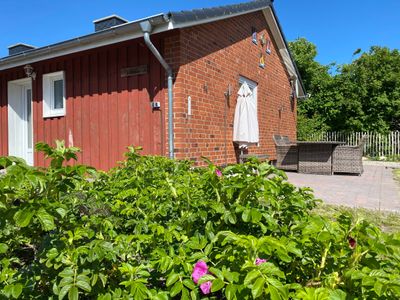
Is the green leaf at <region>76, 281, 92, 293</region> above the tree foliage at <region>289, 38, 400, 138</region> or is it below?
Answer: below

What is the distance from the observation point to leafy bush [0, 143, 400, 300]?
116 centimetres

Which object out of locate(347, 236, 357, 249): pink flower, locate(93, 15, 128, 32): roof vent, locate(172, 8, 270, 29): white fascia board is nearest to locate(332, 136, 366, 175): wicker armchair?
locate(172, 8, 270, 29): white fascia board

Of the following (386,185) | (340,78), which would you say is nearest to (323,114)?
(340,78)

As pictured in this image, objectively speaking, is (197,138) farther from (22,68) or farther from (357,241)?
(357,241)

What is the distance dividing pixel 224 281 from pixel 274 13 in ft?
35.4

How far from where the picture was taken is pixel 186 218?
1.71m

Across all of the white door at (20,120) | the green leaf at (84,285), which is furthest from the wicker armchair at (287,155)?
the green leaf at (84,285)

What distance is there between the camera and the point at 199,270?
128cm

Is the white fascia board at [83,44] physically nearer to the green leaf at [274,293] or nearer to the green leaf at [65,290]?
the green leaf at [65,290]

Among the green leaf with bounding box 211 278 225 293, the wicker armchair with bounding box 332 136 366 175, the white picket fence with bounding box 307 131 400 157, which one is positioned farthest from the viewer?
the white picket fence with bounding box 307 131 400 157

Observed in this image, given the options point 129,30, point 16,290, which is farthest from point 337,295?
point 129,30

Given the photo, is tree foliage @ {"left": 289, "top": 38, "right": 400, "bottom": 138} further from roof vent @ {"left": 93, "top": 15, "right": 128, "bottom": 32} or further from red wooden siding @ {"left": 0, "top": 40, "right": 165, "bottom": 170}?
red wooden siding @ {"left": 0, "top": 40, "right": 165, "bottom": 170}

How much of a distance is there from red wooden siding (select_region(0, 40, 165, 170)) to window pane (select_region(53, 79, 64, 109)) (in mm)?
325

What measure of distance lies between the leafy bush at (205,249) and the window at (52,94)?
21.6 ft
